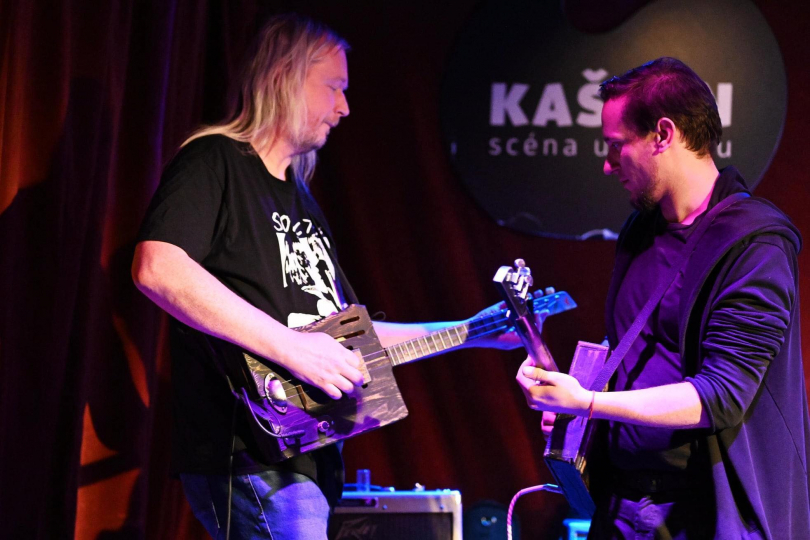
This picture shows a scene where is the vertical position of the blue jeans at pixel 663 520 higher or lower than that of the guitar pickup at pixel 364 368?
lower

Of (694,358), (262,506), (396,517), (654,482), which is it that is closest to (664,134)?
(694,358)

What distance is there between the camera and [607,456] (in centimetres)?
192

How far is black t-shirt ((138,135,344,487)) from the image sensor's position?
1.95 meters

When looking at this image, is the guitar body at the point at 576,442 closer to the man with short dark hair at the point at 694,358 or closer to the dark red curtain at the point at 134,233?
the man with short dark hair at the point at 694,358

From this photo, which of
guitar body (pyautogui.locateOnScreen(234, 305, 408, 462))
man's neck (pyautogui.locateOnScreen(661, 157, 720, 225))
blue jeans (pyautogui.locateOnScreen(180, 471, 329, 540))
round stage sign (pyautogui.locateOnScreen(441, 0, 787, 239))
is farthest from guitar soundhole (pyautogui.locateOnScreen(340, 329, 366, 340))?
round stage sign (pyautogui.locateOnScreen(441, 0, 787, 239))

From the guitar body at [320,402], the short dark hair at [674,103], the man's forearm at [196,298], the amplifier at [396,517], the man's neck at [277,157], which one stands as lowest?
the amplifier at [396,517]

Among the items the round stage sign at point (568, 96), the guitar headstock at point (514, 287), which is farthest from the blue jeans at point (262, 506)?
the round stage sign at point (568, 96)

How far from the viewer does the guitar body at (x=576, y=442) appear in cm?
185

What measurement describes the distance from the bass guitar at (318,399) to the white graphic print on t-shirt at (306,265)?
11 centimetres

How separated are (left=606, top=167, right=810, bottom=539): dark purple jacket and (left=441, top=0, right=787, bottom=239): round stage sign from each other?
175 centimetres

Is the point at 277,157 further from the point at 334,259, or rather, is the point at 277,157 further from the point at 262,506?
the point at 262,506

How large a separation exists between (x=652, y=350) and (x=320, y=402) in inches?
32.9

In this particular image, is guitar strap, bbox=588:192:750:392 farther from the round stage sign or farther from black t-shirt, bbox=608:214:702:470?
the round stage sign

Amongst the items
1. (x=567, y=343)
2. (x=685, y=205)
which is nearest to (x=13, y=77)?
(x=685, y=205)
